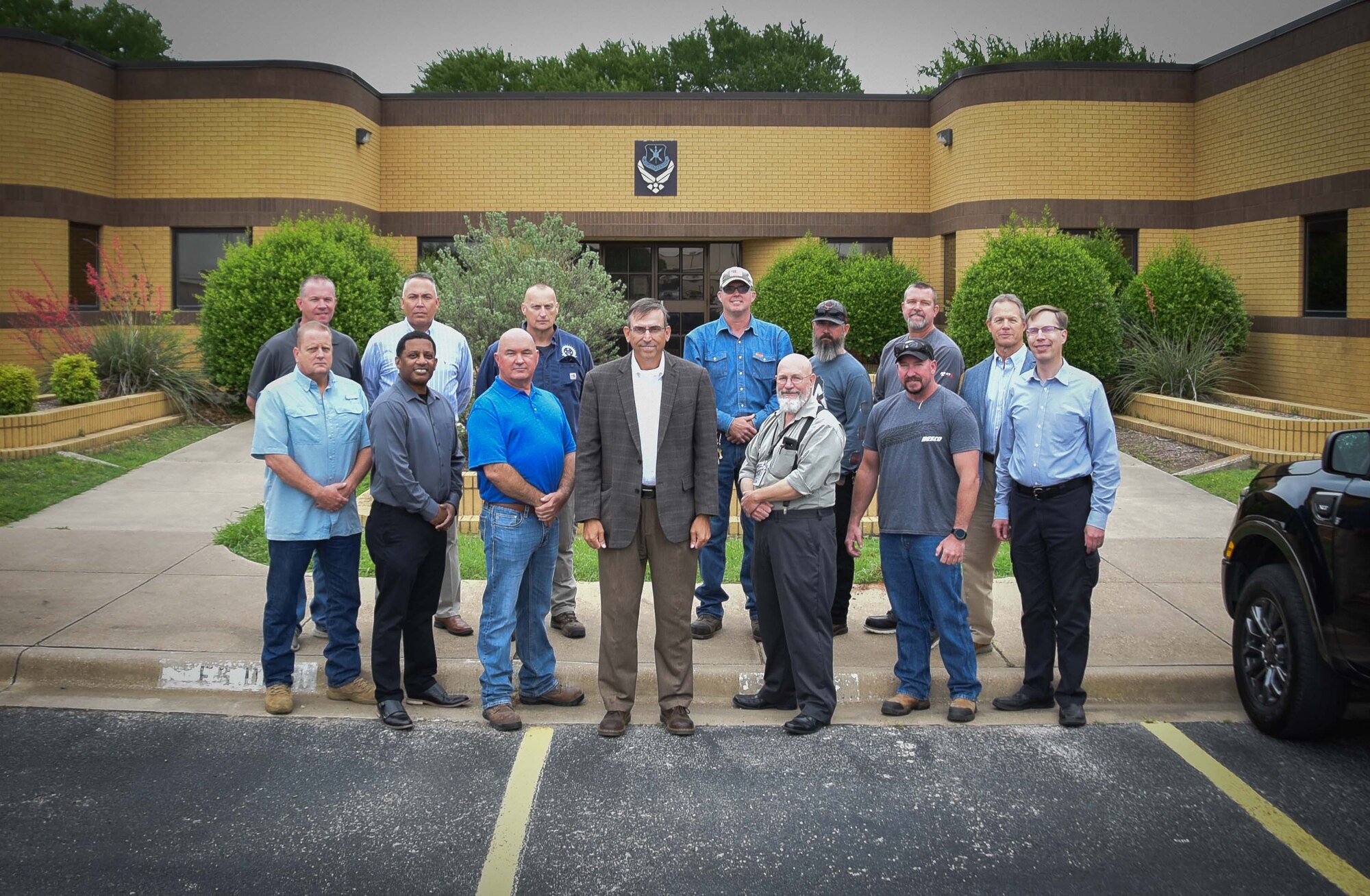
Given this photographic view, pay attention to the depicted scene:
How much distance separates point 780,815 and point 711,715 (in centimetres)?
134

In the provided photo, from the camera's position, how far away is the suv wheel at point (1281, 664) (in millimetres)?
5172

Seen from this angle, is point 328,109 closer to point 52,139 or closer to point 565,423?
point 52,139

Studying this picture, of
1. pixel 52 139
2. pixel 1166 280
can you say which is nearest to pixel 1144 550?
pixel 1166 280

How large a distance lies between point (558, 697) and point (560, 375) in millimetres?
1952

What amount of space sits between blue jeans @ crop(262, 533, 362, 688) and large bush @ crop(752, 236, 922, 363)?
13.2 metres

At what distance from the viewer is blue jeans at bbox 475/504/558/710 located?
224 inches

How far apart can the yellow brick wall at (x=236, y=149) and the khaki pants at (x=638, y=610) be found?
52.2 ft

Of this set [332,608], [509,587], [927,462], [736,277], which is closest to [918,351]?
[927,462]

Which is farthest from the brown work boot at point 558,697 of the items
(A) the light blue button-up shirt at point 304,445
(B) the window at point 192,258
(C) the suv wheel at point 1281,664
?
(B) the window at point 192,258

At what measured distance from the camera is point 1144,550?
908 cm

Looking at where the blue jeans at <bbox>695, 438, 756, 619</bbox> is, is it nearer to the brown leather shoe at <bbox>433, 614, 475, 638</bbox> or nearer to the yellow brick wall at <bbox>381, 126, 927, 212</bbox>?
the brown leather shoe at <bbox>433, 614, 475, 638</bbox>

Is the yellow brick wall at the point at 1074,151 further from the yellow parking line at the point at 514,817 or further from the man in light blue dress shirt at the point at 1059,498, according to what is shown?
the yellow parking line at the point at 514,817

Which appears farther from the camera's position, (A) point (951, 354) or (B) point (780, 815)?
(A) point (951, 354)

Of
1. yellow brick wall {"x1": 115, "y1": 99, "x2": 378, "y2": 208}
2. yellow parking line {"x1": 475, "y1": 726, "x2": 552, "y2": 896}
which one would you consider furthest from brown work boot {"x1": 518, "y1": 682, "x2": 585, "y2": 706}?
yellow brick wall {"x1": 115, "y1": 99, "x2": 378, "y2": 208}
